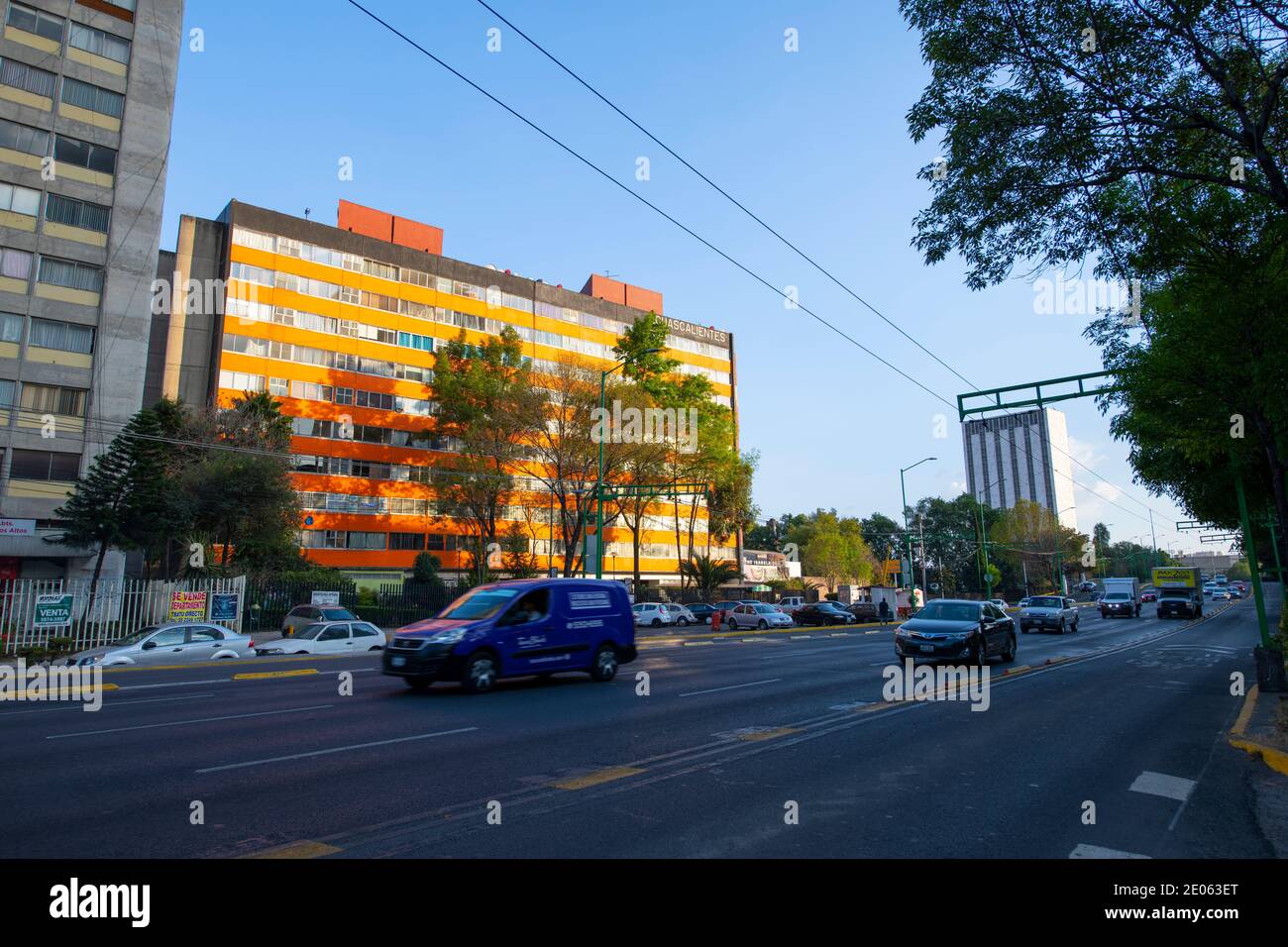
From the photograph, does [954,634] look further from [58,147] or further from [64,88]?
[64,88]

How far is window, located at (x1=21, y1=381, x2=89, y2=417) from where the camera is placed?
35.3 metres

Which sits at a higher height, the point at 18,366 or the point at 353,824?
the point at 18,366

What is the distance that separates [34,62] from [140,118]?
15.2ft

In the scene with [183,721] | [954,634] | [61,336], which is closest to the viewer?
[183,721]

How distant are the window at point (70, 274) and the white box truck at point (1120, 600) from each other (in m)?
62.5

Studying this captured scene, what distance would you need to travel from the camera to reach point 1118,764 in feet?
25.0

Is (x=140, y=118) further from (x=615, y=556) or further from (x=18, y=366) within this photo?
(x=615, y=556)

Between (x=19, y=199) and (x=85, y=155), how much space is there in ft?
12.9

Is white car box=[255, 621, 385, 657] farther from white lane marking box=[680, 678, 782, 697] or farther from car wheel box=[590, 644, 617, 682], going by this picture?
white lane marking box=[680, 678, 782, 697]

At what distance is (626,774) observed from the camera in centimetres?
688

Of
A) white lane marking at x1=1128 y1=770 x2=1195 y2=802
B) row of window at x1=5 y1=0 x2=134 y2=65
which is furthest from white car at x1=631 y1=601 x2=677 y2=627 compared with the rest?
row of window at x1=5 y1=0 x2=134 y2=65

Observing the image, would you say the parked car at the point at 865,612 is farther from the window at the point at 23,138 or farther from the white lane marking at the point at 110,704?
the window at the point at 23,138

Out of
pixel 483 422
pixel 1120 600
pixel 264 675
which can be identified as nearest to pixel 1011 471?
pixel 1120 600
